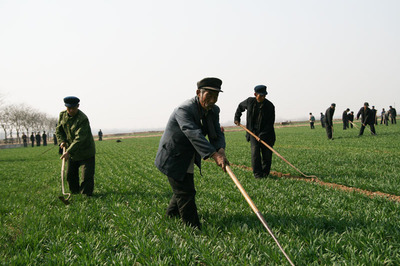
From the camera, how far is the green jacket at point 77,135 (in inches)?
239

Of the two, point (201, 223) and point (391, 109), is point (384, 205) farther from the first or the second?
point (391, 109)

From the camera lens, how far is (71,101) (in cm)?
599

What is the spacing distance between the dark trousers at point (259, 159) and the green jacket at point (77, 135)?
4.21 meters

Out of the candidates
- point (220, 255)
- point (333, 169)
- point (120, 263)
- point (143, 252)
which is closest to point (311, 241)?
point (220, 255)

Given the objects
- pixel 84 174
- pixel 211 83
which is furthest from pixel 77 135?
pixel 211 83

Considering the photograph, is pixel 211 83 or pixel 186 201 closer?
pixel 211 83

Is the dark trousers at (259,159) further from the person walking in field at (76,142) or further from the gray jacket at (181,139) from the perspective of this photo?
the person walking in field at (76,142)

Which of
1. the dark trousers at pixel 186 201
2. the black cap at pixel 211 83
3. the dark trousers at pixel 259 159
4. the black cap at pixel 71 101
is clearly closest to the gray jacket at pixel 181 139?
the dark trousers at pixel 186 201

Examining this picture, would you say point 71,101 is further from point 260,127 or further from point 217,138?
point 260,127

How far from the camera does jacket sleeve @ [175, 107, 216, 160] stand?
3434 mm

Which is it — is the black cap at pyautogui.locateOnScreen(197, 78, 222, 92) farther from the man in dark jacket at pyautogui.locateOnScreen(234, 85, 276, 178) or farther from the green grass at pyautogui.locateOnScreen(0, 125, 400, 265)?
the man in dark jacket at pyautogui.locateOnScreen(234, 85, 276, 178)

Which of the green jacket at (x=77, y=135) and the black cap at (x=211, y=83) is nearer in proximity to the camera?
the black cap at (x=211, y=83)

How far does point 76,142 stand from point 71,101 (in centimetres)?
92

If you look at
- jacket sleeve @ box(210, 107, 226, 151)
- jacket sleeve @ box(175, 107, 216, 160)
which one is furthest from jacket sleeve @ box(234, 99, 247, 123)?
jacket sleeve @ box(175, 107, 216, 160)
